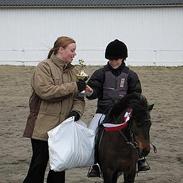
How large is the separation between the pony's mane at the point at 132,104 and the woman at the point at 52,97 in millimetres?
371

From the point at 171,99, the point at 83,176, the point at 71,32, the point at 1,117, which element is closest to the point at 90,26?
the point at 71,32

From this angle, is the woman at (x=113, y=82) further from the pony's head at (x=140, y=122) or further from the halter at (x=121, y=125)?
the pony's head at (x=140, y=122)

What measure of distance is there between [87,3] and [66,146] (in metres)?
28.3

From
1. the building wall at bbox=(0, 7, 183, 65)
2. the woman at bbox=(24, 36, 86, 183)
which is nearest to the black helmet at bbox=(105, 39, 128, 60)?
the woman at bbox=(24, 36, 86, 183)

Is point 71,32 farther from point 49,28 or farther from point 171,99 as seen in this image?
point 171,99

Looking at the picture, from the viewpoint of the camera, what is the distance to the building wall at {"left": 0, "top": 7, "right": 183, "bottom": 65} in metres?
31.4

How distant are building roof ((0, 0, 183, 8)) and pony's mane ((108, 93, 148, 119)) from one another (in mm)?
27156

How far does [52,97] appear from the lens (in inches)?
190

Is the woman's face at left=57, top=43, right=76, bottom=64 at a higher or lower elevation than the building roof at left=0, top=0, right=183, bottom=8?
lower

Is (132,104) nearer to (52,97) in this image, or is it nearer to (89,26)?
(52,97)

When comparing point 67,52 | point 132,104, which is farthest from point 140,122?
point 67,52

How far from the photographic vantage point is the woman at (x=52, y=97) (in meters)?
4.84

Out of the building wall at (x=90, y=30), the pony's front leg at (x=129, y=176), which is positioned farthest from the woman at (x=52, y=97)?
the building wall at (x=90, y=30)

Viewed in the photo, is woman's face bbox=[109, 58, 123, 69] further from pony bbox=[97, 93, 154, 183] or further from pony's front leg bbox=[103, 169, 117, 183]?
pony's front leg bbox=[103, 169, 117, 183]
